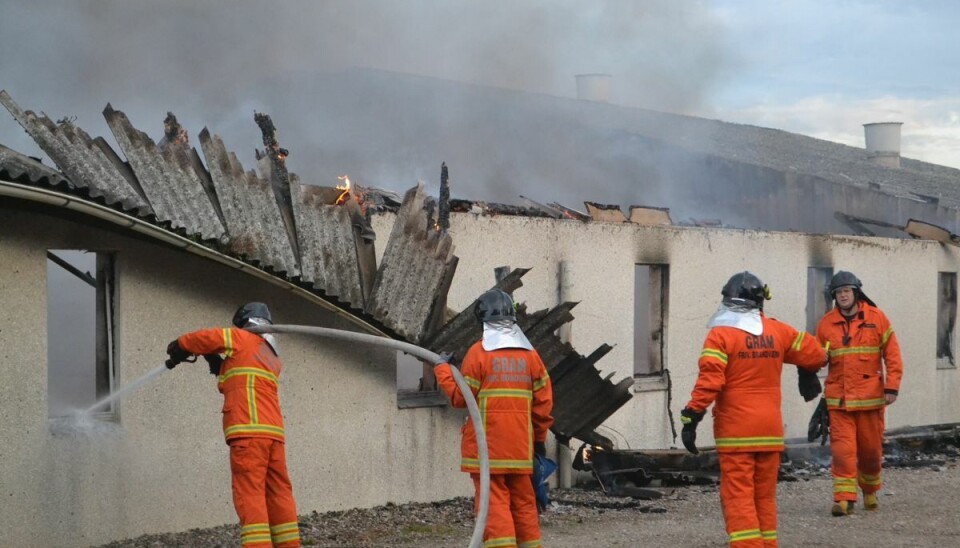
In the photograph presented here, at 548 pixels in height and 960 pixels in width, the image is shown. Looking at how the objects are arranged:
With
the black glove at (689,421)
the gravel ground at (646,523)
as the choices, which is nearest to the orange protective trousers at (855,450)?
the gravel ground at (646,523)

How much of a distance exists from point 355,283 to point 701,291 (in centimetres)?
542

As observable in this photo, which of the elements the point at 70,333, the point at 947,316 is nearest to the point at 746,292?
the point at 70,333

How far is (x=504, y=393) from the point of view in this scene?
22.8 ft

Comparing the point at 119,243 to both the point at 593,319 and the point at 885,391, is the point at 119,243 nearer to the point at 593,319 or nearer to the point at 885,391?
the point at 593,319

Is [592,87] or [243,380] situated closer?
[243,380]

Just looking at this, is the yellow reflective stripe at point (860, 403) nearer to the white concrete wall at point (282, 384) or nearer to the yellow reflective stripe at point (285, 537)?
the white concrete wall at point (282, 384)

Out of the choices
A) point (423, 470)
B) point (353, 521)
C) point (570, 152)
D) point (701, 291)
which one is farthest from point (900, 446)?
point (570, 152)

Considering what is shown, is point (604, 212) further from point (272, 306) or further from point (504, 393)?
point (504, 393)

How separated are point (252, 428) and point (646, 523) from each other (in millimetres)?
3922

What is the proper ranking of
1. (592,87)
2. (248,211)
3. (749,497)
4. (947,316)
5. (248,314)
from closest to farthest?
(749,497), (248,314), (248,211), (947,316), (592,87)

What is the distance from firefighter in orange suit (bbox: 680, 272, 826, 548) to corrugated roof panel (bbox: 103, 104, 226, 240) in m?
3.68

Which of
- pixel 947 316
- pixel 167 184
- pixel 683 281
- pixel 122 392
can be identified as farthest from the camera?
pixel 947 316

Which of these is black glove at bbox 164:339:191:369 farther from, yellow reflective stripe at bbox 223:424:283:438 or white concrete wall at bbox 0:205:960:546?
white concrete wall at bbox 0:205:960:546

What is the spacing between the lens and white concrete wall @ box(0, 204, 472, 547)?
7.78 metres
